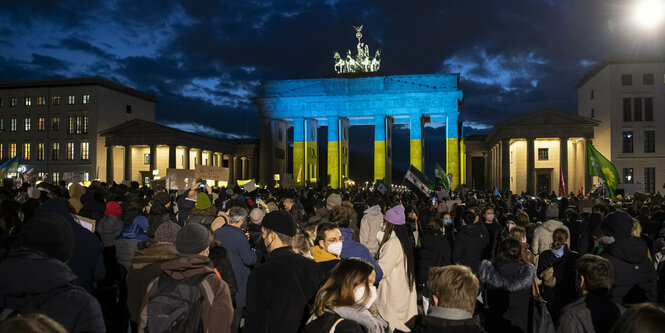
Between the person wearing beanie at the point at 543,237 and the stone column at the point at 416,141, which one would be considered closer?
the person wearing beanie at the point at 543,237

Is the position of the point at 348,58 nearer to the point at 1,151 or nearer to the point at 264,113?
the point at 264,113

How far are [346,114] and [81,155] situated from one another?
119 feet

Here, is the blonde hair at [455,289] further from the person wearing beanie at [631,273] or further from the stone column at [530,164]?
the stone column at [530,164]

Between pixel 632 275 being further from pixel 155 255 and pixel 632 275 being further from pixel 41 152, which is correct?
pixel 41 152

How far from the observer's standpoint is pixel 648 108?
5953 cm

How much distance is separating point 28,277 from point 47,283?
153 mm

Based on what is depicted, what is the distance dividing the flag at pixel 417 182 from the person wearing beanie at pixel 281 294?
1625cm

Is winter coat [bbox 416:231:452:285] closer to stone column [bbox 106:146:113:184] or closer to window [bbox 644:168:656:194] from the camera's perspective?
window [bbox 644:168:656:194]

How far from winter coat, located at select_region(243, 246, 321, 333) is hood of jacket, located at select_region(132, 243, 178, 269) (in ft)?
3.89

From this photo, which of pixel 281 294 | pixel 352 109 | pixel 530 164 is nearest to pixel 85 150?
pixel 352 109

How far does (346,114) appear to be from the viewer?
66.3 m

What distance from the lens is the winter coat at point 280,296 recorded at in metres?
4.54

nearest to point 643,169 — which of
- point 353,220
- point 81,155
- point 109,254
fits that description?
point 353,220

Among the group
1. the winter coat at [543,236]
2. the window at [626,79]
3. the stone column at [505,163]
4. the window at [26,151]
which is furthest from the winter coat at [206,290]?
the window at [26,151]
